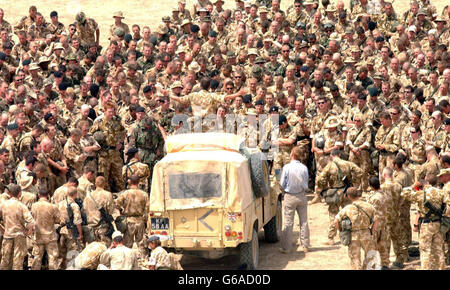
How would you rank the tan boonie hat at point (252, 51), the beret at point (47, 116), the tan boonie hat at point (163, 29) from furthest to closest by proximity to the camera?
the tan boonie hat at point (163, 29), the tan boonie hat at point (252, 51), the beret at point (47, 116)

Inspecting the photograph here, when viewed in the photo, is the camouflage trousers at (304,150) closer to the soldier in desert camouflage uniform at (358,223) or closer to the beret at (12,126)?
the soldier in desert camouflage uniform at (358,223)

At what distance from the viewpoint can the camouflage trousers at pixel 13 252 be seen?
57.5 feet

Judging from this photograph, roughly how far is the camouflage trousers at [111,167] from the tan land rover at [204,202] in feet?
17.7

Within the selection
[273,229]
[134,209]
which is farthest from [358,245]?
[134,209]

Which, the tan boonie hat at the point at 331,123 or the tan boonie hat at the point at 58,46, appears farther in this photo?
the tan boonie hat at the point at 58,46

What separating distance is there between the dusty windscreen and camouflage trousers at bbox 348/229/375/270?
Answer: 8.58 ft

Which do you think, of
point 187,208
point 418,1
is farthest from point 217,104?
point 418,1

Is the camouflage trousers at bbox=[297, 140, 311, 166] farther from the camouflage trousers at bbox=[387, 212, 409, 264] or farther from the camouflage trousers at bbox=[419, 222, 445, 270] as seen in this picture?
the camouflage trousers at bbox=[419, 222, 445, 270]

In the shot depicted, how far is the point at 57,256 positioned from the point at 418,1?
18.0m

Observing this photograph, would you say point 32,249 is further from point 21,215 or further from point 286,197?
point 286,197

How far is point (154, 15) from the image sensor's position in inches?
1592

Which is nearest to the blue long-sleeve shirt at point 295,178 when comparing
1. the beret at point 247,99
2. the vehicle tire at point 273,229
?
the vehicle tire at point 273,229

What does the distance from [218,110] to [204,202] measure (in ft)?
17.7

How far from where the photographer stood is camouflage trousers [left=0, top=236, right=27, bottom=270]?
1752cm
